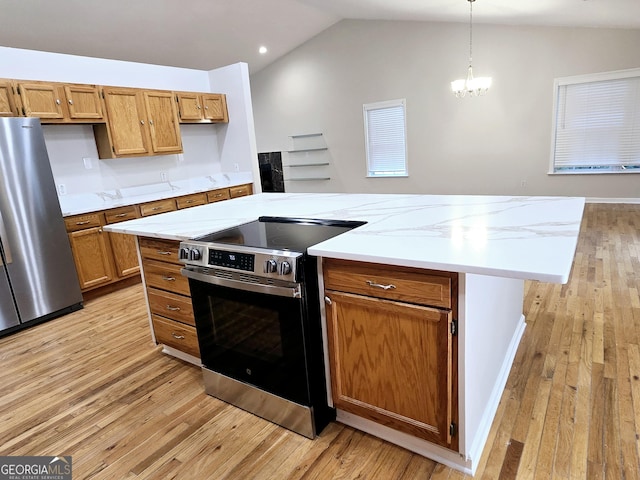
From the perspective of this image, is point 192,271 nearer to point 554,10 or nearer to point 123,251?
point 123,251

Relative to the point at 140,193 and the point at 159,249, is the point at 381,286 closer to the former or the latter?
the point at 159,249

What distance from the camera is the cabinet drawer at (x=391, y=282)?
51.3 inches

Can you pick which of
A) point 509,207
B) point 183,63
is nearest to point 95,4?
point 183,63

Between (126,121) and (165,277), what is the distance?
2.55m

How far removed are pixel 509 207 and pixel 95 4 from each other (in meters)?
5.02

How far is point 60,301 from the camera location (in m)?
3.27

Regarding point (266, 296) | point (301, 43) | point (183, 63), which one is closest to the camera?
point (266, 296)

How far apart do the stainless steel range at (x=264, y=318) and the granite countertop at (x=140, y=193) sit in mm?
2236

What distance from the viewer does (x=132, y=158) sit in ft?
14.4

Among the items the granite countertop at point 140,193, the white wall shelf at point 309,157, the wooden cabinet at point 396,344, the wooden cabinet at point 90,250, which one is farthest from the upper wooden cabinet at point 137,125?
the white wall shelf at point 309,157

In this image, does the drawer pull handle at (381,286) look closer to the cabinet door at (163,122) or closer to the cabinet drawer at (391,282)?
the cabinet drawer at (391,282)

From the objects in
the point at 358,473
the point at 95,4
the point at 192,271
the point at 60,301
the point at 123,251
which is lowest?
the point at 358,473

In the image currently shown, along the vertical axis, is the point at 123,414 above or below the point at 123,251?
below

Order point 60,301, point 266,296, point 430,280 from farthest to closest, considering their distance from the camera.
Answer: point 60,301
point 266,296
point 430,280
